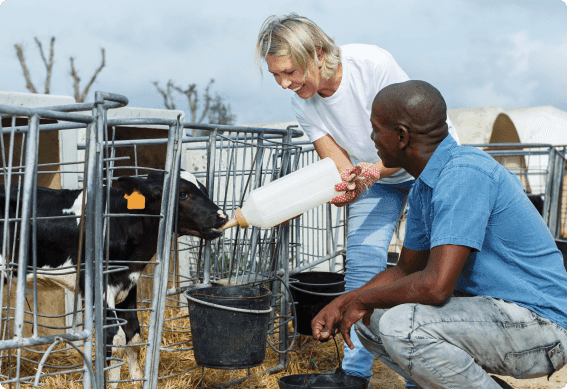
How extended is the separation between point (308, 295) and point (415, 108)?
231 cm

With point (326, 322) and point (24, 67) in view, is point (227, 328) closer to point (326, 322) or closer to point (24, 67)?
point (326, 322)

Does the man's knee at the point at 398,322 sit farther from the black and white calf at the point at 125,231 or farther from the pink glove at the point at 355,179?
the black and white calf at the point at 125,231

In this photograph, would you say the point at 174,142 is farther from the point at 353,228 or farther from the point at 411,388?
the point at 411,388

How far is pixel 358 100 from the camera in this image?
2.92 meters

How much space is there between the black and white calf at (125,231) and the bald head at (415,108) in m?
1.54

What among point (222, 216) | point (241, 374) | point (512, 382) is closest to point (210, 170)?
point (222, 216)

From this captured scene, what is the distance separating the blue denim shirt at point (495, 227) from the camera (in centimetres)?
193

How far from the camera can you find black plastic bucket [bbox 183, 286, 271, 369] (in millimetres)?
2643

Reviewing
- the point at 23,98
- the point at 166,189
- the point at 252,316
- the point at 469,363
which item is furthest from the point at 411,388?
the point at 23,98

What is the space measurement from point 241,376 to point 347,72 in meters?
1.78

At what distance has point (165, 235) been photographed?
274 centimetres

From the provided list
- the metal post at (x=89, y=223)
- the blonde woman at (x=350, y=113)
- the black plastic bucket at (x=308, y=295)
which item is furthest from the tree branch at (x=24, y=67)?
the metal post at (x=89, y=223)

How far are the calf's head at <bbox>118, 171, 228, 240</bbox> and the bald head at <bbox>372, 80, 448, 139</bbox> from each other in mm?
1522

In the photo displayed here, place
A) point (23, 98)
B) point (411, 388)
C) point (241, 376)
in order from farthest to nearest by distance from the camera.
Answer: point (23, 98), point (241, 376), point (411, 388)
